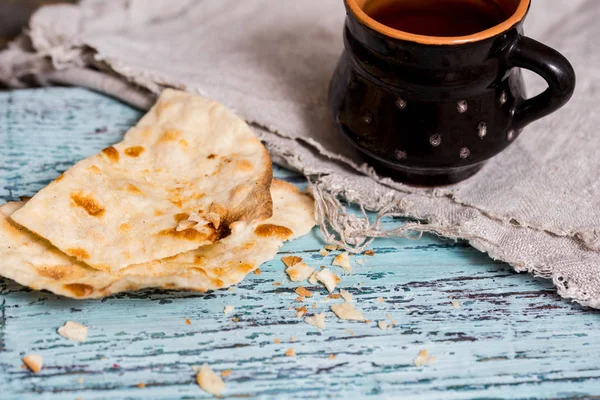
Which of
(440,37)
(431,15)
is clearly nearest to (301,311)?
(440,37)

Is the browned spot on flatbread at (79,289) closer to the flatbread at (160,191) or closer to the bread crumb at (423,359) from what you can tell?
the flatbread at (160,191)

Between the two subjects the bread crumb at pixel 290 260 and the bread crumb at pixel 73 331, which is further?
the bread crumb at pixel 290 260

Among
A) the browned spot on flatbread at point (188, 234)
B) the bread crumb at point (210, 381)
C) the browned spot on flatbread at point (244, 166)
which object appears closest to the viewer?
the bread crumb at point (210, 381)

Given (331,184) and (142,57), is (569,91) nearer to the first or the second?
(331,184)

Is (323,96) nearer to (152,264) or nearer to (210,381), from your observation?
(152,264)

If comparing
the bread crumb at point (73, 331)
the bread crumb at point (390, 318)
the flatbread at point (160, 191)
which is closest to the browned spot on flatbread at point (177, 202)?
the flatbread at point (160, 191)

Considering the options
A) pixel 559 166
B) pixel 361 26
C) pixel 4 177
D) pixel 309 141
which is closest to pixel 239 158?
pixel 309 141
